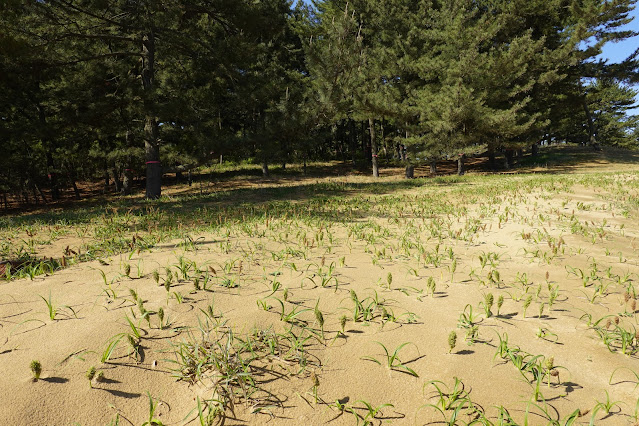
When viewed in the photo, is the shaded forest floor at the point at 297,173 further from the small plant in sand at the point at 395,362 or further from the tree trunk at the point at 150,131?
the small plant in sand at the point at 395,362

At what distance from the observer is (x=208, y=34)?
12078mm

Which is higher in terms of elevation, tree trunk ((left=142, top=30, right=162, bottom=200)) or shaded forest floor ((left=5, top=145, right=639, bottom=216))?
tree trunk ((left=142, top=30, right=162, bottom=200))

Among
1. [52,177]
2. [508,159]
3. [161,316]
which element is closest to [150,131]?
[161,316]

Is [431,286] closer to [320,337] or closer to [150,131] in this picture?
[320,337]

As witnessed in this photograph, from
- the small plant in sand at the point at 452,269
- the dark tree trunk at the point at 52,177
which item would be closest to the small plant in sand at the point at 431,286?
the small plant in sand at the point at 452,269

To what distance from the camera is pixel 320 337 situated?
221cm

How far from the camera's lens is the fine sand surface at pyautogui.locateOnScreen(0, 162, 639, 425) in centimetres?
163

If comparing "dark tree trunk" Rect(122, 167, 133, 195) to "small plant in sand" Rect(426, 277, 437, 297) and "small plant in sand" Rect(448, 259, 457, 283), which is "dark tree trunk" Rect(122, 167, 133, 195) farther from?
"small plant in sand" Rect(426, 277, 437, 297)

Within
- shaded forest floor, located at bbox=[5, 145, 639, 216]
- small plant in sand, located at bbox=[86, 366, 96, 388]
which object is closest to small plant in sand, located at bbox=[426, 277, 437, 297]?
small plant in sand, located at bbox=[86, 366, 96, 388]

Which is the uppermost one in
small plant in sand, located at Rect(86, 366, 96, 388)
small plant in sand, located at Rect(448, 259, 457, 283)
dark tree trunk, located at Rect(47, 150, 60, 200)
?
dark tree trunk, located at Rect(47, 150, 60, 200)

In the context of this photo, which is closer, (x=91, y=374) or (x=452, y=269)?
(x=91, y=374)

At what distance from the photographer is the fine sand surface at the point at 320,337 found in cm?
163

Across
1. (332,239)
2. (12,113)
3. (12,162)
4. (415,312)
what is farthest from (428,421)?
(12,113)

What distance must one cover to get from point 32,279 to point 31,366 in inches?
75.6
